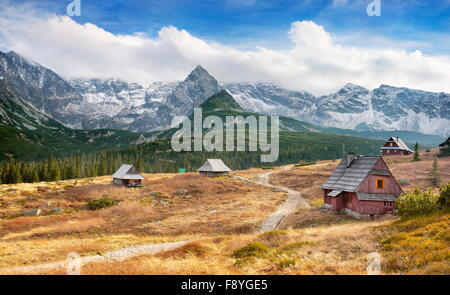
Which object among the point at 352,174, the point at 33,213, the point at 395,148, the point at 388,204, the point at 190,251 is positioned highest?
the point at 395,148

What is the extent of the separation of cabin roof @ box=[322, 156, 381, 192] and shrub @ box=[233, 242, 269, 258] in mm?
27430

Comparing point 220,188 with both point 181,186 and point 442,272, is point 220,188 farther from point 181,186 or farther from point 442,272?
point 442,272

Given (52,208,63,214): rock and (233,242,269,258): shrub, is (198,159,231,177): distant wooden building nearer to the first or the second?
(52,208,63,214): rock

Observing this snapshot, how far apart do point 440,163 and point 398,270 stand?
99422 mm

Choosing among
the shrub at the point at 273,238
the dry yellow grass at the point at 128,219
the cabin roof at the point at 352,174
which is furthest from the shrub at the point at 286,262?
the cabin roof at the point at 352,174

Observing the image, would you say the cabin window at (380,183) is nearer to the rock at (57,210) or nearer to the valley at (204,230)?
the valley at (204,230)

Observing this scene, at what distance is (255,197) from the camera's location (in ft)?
242

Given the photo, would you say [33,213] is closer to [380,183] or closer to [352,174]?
[352,174]

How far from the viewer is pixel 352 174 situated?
51.6 metres

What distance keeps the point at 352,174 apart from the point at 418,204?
20499 millimetres

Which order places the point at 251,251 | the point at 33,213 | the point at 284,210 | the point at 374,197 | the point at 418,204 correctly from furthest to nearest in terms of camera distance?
the point at 33,213 → the point at 284,210 → the point at 374,197 → the point at 418,204 → the point at 251,251

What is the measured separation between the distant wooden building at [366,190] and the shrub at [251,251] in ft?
87.2

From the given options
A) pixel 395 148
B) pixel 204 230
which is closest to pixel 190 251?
pixel 204 230

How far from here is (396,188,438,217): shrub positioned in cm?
3046
